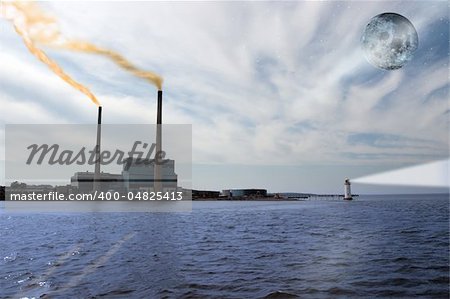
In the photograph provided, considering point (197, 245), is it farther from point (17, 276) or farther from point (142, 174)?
point (142, 174)

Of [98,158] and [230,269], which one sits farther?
[98,158]

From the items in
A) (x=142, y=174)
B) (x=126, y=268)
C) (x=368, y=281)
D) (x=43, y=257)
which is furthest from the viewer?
(x=142, y=174)

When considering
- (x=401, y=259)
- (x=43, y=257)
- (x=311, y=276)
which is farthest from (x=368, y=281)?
(x=43, y=257)

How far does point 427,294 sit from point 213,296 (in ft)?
25.1

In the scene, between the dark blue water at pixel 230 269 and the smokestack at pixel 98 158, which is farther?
the smokestack at pixel 98 158

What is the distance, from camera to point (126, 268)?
17531 millimetres

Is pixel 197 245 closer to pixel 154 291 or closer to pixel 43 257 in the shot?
pixel 43 257

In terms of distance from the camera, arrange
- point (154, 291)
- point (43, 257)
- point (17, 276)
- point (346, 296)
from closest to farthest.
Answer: point (346, 296) → point (154, 291) → point (17, 276) → point (43, 257)

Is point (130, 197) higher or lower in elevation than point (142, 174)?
lower

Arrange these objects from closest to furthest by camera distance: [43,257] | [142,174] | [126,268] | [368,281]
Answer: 1. [368,281]
2. [126,268]
3. [43,257]
4. [142,174]

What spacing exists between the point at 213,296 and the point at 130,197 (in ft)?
632

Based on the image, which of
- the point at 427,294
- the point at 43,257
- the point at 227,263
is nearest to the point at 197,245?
the point at 227,263

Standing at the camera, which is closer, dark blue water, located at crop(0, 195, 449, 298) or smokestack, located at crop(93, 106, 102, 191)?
dark blue water, located at crop(0, 195, 449, 298)

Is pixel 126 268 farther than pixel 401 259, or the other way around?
pixel 401 259
